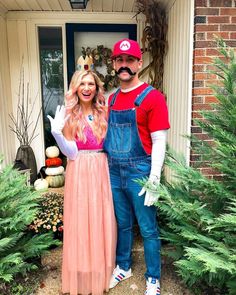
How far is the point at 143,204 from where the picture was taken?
79.9 inches

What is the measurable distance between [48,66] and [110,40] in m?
1.00

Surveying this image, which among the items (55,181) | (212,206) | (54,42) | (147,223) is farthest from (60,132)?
(54,42)

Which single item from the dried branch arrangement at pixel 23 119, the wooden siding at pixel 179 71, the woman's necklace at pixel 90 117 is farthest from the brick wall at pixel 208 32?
the dried branch arrangement at pixel 23 119

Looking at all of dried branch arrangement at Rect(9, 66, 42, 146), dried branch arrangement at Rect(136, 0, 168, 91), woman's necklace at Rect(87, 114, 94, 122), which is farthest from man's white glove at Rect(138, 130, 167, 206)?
dried branch arrangement at Rect(9, 66, 42, 146)

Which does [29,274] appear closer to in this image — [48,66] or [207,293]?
[207,293]

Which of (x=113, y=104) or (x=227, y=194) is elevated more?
(x=113, y=104)

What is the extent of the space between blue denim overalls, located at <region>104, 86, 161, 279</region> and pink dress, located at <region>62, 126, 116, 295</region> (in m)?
0.08

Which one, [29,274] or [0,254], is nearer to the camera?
[0,254]

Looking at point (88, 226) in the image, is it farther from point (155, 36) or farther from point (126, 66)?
point (155, 36)

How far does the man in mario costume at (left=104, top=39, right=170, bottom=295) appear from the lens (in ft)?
6.25

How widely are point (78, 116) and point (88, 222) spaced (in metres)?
0.76

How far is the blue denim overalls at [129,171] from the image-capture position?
6.42 ft

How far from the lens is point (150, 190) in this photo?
1903mm

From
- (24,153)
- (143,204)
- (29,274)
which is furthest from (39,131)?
(143,204)
